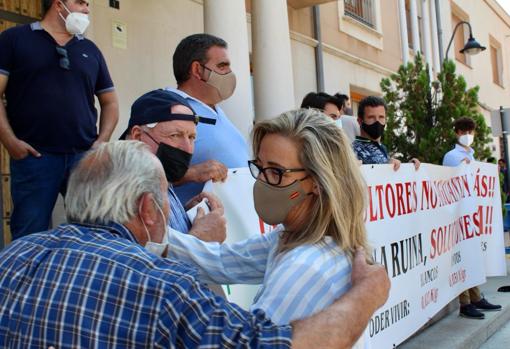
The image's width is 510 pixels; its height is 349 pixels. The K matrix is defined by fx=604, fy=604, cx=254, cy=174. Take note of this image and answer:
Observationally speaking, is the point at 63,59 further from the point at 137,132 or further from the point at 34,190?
the point at 137,132

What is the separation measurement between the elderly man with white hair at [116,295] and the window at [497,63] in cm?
2536

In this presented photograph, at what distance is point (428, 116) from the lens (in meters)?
7.20

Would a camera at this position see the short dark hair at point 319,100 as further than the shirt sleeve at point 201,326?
Yes

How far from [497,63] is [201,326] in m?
26.6

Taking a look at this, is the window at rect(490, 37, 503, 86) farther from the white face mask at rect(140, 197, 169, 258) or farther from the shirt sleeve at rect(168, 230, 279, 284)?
the white face mask at rect(140, 197, 169, 258)

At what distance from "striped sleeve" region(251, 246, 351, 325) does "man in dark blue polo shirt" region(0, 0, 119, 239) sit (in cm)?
211

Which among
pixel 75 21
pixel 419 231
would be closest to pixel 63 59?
pixel 75 21

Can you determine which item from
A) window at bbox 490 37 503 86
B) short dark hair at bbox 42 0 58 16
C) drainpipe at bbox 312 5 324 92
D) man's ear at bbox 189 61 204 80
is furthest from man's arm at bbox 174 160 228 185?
window at bbox 490 37 503 86

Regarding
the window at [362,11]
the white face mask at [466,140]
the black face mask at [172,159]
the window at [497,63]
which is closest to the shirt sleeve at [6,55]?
the black face mask at [172,159]

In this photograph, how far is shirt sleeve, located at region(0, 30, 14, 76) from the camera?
354cm

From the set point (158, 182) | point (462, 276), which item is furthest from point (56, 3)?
point (462, 276)

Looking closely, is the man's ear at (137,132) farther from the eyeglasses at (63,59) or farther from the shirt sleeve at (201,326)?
the eyeglasses at (63,59)

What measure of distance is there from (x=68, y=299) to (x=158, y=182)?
15.7 inches

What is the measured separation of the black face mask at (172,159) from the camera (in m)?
2.42
